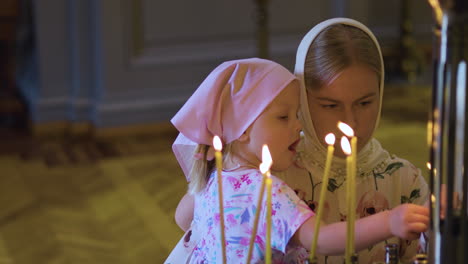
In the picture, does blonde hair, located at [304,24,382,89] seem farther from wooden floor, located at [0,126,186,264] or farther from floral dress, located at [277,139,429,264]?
wooden floor, located at [0,126,186,264]

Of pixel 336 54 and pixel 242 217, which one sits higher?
pixel 336 54

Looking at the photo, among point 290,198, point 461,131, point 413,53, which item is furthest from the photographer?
point 413,53

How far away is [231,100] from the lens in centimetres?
134

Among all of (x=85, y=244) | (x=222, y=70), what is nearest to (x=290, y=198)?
(x=222, y=70)

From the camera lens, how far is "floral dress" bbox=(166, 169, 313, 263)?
3.94 feet

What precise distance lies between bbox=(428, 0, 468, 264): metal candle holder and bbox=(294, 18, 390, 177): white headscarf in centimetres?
49

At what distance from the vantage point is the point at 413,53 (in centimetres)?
552

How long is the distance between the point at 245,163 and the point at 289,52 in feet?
12.1

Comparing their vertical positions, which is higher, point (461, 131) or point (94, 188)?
point (461, 131)

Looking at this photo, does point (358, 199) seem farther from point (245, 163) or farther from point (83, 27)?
point (83, 27)

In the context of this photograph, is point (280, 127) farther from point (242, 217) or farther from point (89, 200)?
point (89, 200)

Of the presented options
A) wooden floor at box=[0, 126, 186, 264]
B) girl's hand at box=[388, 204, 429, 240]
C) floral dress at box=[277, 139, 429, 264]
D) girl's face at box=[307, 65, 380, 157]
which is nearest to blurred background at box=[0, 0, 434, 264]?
wooden floor at box=[0, 126, 186, 264]

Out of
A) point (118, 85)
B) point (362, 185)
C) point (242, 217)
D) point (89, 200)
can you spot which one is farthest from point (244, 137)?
point (118, 85)

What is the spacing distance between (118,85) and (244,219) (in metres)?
3.46
